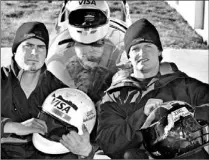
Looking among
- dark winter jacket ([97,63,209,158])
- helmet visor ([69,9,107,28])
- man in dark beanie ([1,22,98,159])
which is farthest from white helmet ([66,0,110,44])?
dark winter jacket ([97,63,209,158])

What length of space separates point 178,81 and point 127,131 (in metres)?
0.35

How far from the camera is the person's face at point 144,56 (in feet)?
8.63

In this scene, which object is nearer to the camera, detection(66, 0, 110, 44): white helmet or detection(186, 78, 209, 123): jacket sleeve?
detection(186, 78, 209, 123): jacket sleeve

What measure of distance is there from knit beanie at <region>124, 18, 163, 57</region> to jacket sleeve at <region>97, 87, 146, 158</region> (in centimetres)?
25

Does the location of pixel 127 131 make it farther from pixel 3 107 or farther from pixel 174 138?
pixel 3 107

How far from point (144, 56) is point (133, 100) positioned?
223 mm

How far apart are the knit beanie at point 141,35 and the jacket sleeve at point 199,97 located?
9.5 inches

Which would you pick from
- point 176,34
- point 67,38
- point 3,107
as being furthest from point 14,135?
point 176,34

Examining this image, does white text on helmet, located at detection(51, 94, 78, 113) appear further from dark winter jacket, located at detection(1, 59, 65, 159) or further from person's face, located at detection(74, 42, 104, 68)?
person's face, located at detection(74, 42, 104, 68)

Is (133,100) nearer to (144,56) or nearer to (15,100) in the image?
(144,56)

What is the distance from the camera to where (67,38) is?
2949 millimetres

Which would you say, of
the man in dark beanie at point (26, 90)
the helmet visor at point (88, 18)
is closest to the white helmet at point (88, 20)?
the helmet visor at point (88, 18)

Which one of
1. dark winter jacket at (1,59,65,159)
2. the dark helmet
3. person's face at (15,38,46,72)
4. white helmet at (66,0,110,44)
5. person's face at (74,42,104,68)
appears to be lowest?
the dark helmet

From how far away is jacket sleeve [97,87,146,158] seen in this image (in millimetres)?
2660
